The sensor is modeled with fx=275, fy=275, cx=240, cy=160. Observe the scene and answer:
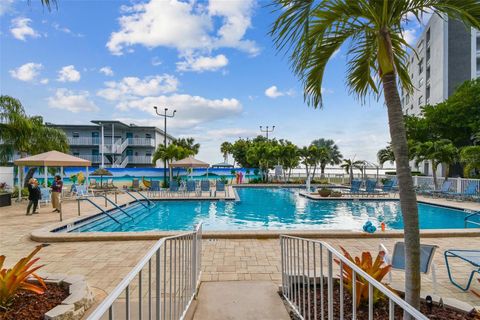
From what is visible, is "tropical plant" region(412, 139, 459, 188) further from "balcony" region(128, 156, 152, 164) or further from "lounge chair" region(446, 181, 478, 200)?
"balcony" region(128, 156, 152, 164)

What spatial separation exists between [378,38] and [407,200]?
123 centimetres

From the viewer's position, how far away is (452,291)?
3.69 m

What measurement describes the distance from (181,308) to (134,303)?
717 millimetres

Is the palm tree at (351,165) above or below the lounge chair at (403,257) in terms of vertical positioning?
above

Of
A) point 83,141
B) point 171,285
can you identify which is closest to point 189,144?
point 83,141

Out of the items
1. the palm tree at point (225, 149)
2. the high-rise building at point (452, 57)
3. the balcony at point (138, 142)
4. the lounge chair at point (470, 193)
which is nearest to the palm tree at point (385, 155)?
the high-rise building at point (452, 57)

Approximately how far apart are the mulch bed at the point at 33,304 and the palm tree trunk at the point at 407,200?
3302 mm

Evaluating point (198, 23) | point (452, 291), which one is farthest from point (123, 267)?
point (198, 23)

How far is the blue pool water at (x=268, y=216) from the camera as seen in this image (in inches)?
392

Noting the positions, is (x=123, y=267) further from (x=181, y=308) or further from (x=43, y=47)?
(x=43, y=47)

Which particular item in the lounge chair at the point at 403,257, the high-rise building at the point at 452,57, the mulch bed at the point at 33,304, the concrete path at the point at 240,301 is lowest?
the concrete path at the point at 240,301

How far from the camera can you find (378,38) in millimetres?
2104

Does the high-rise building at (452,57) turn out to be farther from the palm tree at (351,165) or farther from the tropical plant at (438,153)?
the tropical plant at (438,153)

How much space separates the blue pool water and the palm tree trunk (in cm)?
784
